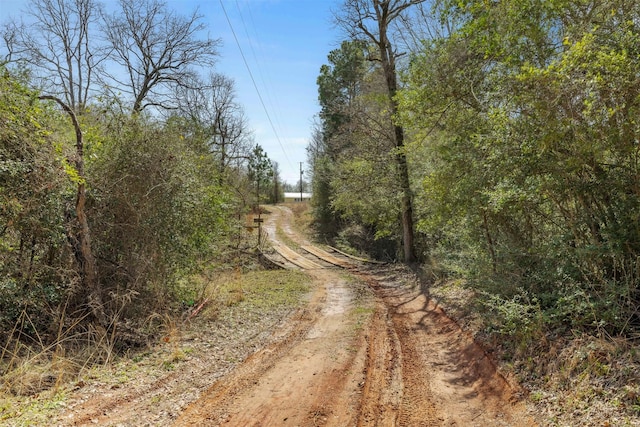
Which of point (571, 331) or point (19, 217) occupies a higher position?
point (19, 217)

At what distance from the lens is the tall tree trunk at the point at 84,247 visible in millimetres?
5457

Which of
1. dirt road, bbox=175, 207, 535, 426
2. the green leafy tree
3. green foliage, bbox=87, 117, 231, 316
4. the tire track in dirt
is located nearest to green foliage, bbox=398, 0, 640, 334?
dirt road, bbox=175, 207, 535, 426

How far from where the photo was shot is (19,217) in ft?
15.8

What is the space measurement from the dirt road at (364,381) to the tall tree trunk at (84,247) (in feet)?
8.00

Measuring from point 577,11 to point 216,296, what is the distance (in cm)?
845

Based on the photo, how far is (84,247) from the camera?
561 centimetres

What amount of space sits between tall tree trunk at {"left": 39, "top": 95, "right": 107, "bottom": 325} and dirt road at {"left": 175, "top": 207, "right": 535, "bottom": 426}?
2.44 m

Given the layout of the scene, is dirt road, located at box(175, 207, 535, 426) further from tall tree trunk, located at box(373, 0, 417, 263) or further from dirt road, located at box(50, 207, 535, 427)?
tall tree trunk, located at box(373, 0, 417, 263)

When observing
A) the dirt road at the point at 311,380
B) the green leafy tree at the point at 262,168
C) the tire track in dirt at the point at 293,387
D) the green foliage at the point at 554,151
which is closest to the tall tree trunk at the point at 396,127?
the green foliage at the point at 554,151

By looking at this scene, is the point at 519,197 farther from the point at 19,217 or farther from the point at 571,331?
the point at 19,217

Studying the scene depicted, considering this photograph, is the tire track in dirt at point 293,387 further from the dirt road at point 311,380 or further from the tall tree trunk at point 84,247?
the tall tree trunk at point 84,247

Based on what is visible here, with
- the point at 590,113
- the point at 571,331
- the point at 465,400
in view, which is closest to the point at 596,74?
the point at 590,113

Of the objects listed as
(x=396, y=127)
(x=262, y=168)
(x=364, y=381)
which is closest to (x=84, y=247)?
(x=364, y=381)

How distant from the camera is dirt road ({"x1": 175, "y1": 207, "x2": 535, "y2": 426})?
3689 millimetres
